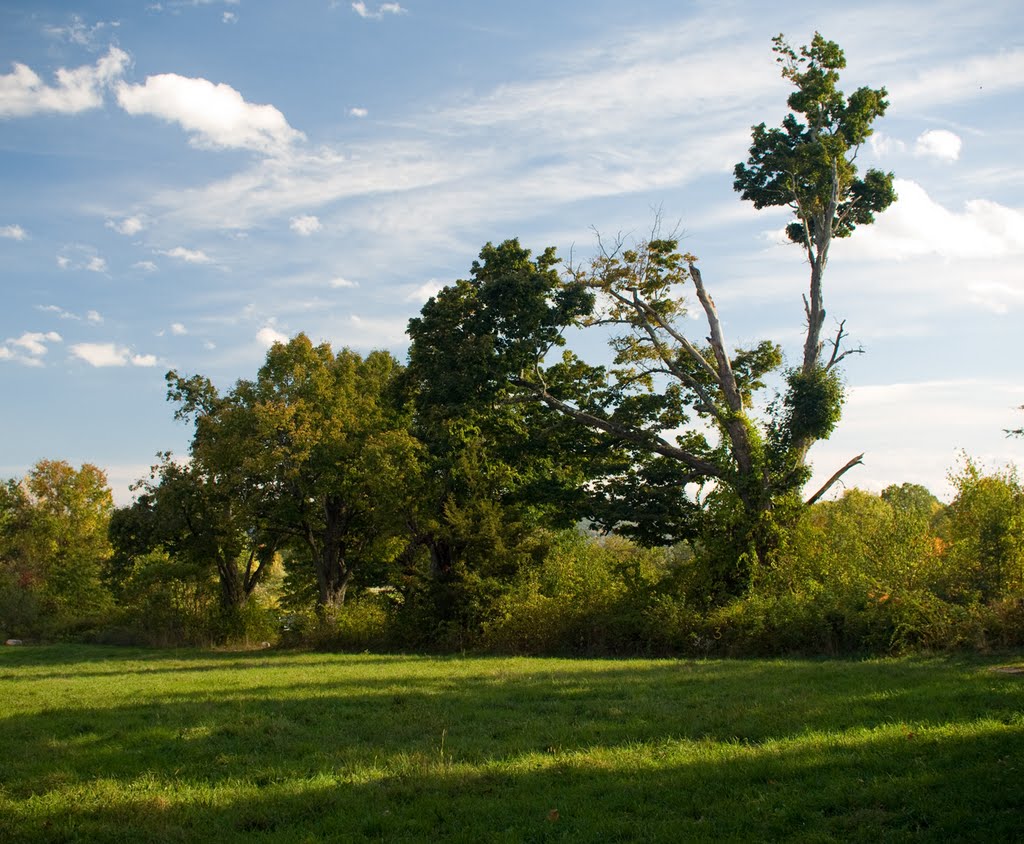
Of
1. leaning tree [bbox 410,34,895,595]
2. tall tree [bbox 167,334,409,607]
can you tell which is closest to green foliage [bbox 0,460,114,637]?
tall tree [bbox 167,334,409,607]

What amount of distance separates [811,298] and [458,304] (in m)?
11.7

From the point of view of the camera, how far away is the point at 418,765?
849 cm

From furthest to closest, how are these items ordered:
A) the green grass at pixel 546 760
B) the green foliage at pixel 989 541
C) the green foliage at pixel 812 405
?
the green foliage at pixel 812 405, the green foliage at pixel 989 541, the green grass at pixel 546 760

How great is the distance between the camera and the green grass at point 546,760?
654 centimetres

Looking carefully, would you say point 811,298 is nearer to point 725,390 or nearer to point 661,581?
point 725,390

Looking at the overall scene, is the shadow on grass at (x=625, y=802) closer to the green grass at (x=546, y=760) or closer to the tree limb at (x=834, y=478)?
the green grass at (x=546, y=760)

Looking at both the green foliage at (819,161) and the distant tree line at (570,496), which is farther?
the green foliage at (819,161)

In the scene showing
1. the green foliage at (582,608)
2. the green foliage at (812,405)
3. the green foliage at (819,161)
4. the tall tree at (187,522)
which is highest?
the green foliage at (819,161)

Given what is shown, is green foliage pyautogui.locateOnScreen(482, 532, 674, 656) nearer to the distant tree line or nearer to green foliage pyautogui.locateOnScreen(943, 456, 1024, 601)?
the distant tree line

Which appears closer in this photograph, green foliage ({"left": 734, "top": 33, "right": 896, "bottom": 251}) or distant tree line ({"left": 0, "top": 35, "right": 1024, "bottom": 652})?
distant tree line ({"left": 0, "top": 35, "right": 1024, "bottom": 652})

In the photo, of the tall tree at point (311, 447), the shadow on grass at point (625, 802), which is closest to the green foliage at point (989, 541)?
the shadow on grass at point (625, 802)

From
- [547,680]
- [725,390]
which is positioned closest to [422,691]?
[547,680]

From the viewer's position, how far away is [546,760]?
8.55m

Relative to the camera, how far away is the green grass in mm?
6539
